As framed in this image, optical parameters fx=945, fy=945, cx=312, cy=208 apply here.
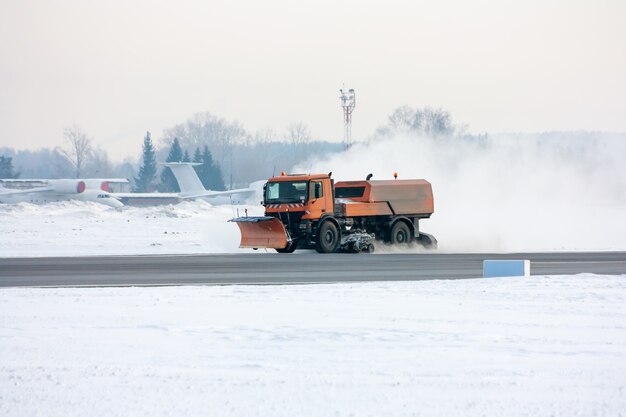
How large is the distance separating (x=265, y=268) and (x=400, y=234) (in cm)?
1089

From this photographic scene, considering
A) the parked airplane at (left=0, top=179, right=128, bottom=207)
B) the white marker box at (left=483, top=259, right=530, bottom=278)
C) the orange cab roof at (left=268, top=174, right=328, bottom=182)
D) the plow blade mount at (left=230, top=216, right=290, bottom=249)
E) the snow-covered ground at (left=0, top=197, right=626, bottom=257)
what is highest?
the orange cab roof at (left=268, top=174, right=328, bottom=182)

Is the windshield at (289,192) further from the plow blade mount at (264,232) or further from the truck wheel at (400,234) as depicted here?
the truck wheel at (400,234)

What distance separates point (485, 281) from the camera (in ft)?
64.8

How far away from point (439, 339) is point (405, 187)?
22988mm

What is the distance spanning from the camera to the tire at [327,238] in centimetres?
3139

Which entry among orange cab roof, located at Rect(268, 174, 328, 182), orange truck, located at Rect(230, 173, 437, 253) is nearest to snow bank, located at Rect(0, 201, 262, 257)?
orange truck, located at Rect(230, 173, 437, 253)

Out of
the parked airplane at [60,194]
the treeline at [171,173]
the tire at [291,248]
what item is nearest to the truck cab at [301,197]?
the tire at [291,248]

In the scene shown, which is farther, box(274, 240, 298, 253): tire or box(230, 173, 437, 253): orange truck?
box(274, 240, 298, 253): tire

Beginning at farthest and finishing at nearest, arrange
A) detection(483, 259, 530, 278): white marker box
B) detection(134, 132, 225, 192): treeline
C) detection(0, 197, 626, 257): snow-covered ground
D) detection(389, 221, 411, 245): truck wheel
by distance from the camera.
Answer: detection(134, 132, 225, 192): treeline, detection(0, 197, 626, 257): snow-covered ground, detection(389, 221, 411, 245): truck wheel, detection(483, 259, 530, 278): white marker box

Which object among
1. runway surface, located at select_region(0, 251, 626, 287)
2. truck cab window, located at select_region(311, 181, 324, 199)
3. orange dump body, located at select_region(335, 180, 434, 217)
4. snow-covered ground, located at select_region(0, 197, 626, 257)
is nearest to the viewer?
runway surface, located at select_region(0, 251, 626, 287)

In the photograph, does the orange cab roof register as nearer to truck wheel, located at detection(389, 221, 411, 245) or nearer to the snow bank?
truck wheel, located at detection(389, 221, 411, 245)

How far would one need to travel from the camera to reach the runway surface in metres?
20.7

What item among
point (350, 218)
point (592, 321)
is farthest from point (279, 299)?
point (350, 218)

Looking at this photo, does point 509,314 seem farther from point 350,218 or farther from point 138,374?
point 350,218
